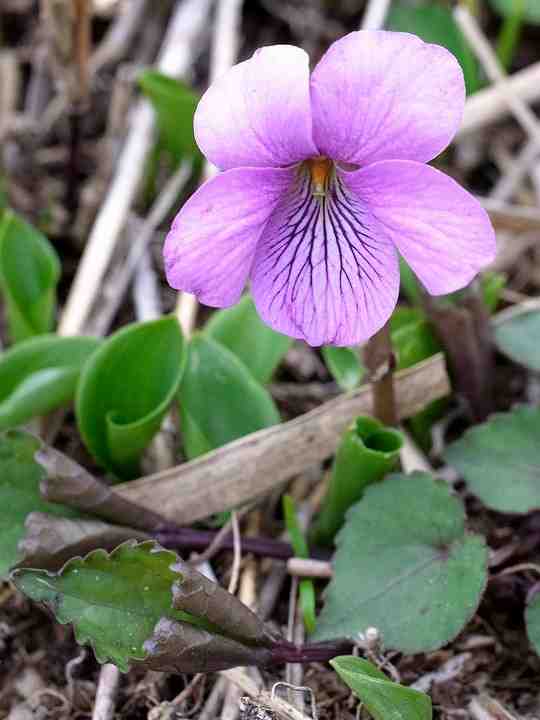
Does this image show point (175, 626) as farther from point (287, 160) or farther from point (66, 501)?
point (287, 160)

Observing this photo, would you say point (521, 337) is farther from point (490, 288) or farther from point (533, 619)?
point (533, 619)

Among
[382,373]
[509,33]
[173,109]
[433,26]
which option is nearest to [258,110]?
[382,373]

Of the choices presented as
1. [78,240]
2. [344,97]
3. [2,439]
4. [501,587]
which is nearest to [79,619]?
[2,439]

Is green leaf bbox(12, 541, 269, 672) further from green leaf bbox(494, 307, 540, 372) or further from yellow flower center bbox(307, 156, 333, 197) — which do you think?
green leaf bbox(494, 307, 540, 372)

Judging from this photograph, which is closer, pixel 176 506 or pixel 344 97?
pixel 344 97

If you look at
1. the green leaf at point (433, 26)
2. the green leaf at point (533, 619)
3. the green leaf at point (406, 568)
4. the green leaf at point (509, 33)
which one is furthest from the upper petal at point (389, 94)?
the green leaf at point (509, 33)

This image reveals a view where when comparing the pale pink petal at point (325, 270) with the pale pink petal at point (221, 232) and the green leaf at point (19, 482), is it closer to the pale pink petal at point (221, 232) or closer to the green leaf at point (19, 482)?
the pale pink petal at point (221, 232)

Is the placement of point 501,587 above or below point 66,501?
below
